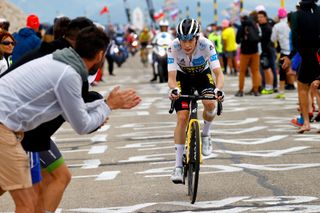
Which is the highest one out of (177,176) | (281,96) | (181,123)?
(181,123)

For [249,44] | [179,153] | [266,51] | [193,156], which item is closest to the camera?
[193,156]

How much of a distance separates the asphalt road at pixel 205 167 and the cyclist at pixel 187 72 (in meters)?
0.55

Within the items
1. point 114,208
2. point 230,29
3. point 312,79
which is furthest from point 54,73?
point 230,29

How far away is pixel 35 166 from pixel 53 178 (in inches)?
22.2

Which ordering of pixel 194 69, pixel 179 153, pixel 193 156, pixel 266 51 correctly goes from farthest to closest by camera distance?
pixel 266 51, pixel 194 69, pixel 179 153, pixel 193 156

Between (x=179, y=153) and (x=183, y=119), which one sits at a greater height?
(x=183, y=119)

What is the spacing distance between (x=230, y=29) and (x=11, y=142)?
2881cm

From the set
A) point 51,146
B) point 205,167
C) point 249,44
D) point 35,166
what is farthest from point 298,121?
point 35,166

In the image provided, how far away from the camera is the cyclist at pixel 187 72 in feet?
32.0

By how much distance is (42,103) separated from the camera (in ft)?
20.0

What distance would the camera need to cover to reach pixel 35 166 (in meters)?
6.56

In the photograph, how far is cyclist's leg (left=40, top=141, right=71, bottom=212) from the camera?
275 inches

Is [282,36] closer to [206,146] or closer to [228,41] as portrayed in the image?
[206,146]

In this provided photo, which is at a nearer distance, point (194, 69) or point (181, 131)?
point (181, 131)
